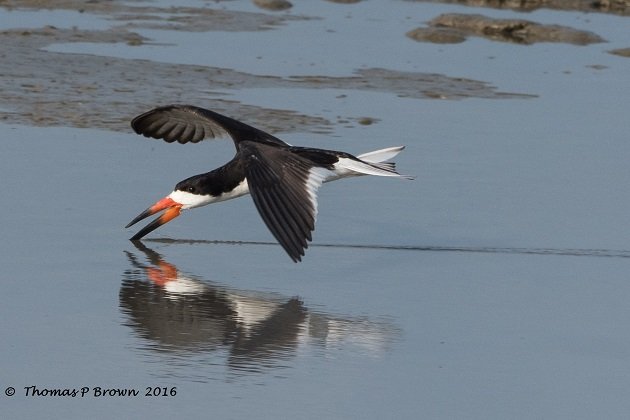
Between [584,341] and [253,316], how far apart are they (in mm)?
1504

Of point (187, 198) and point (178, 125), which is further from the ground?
point (178, 125)

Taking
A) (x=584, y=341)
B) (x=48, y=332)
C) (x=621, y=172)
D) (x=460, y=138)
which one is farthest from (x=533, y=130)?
(x=48, y=332)

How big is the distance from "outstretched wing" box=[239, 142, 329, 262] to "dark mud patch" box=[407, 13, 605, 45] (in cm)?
842

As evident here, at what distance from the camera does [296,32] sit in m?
16.1

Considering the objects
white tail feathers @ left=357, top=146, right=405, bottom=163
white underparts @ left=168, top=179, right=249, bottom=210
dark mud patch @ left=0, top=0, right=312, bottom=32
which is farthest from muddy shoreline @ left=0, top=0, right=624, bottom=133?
white underparts @ left=168, top=179, right=249, bottom=210

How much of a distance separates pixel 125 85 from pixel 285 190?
5297mm

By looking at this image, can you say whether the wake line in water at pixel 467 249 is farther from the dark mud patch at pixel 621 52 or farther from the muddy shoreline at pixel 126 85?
the dark mud patch at pixel 621 52

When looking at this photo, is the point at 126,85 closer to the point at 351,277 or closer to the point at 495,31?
the point at 351,277

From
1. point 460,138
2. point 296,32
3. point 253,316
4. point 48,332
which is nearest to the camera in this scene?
point 48,332

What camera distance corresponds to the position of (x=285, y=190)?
7.46m

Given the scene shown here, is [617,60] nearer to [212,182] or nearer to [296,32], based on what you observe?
[296,32]

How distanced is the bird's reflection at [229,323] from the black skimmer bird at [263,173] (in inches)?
12.8

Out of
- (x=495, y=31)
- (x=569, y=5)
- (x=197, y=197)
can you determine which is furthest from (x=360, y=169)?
(x=569, y=5)

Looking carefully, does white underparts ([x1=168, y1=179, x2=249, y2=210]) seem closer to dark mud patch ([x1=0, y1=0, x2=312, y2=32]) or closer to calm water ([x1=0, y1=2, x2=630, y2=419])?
calm water ([x1=0, y1=2, x2=630, y2=419])
